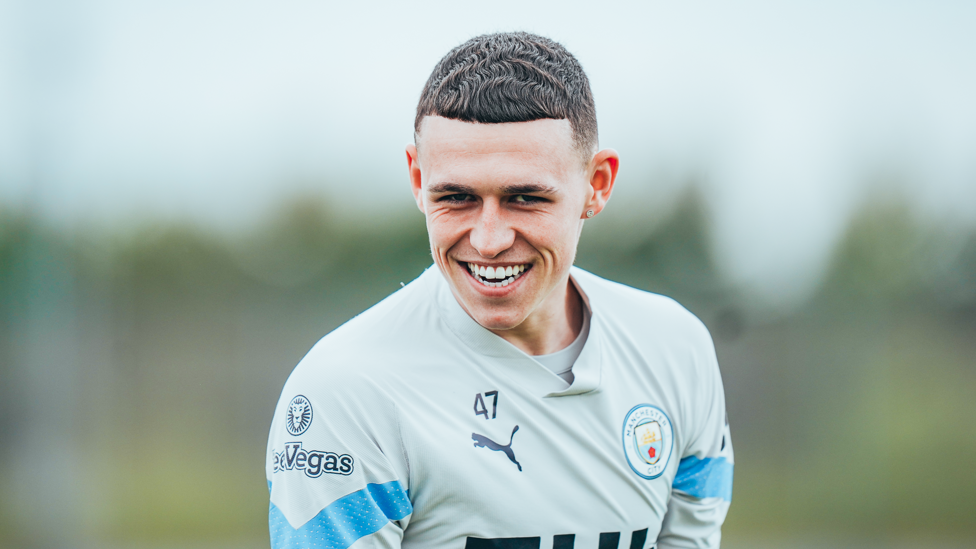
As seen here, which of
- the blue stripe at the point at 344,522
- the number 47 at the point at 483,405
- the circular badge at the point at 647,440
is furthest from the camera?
the circular badge at the point at 647,440

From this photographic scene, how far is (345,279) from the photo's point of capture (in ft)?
19.6

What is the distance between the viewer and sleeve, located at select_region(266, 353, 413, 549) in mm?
1429

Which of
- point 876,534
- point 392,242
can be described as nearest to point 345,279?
point 392,242

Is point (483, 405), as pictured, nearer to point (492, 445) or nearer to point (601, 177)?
point (492, 445)

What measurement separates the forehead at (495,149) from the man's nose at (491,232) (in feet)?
0.26

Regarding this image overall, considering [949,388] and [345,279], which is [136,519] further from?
[949,388]

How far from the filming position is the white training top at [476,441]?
147 cm

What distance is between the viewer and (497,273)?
5.09ft

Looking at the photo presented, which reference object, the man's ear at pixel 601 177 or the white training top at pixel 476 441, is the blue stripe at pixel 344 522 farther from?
the man's ear at pixel 601 177

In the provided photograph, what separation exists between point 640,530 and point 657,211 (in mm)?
4507

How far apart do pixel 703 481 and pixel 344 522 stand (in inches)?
41.3

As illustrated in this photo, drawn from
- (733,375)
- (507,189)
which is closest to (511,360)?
(507,189)

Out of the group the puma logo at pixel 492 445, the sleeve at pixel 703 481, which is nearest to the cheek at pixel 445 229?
the puma logo at pixel 492 445

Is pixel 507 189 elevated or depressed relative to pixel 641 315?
elevated
